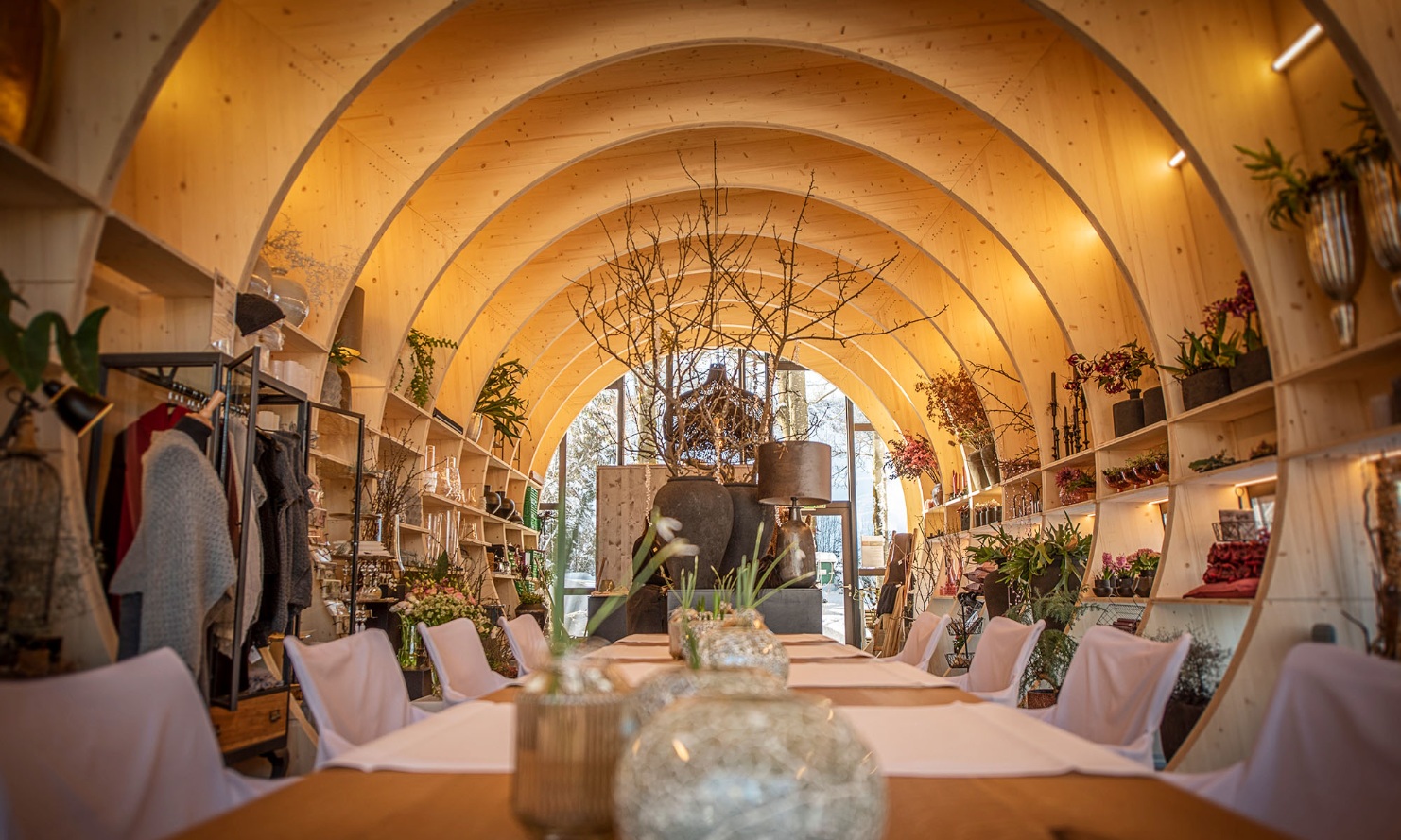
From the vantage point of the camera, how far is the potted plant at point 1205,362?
13.5ft

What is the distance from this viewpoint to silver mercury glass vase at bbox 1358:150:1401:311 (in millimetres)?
2855

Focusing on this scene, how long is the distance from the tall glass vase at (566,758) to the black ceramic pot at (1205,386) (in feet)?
13.2

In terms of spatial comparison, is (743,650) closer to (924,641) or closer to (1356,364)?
(924,641)

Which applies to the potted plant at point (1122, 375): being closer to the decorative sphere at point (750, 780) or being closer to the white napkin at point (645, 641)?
the white napkin at point (645, 641)

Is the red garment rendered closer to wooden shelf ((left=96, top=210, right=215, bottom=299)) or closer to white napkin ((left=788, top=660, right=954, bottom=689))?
wooden shelf ((left=96, top=210, right=215, bottom=299))

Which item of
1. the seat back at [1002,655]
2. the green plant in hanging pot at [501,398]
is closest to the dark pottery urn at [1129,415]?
the seat back at [1002,655]

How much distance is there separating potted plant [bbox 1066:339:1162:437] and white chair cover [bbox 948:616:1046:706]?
7.92 feet

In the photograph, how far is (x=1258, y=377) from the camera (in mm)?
3809

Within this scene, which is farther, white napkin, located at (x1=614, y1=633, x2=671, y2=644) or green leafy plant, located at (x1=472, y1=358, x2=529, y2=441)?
green leafy plant, located at (x1=472, y1=358, x2=529, y2=441)

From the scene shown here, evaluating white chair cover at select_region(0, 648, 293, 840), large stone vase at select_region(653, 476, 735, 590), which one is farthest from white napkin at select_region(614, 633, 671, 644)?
white chair cover at select_region(0, 648, 293, 840)

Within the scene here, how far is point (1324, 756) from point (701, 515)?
3.96m

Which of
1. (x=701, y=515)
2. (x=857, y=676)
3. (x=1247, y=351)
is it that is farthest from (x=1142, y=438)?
(x=857, y=676)

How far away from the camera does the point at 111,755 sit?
1371mm

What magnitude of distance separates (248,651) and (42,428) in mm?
1344
